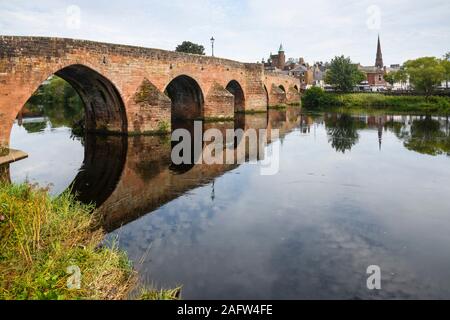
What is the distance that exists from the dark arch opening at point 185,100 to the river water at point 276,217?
47.9ft

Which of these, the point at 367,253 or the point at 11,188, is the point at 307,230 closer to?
the point at 367,253

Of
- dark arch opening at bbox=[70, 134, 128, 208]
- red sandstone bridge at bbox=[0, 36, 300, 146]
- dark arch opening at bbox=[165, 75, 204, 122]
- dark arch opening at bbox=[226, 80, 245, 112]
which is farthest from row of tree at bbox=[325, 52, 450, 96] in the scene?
dark arch opening at bbox=[70, 134, 128, 208]

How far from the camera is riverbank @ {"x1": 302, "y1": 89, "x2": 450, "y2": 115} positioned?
2098 inches

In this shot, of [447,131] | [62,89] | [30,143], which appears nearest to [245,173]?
[30,143]

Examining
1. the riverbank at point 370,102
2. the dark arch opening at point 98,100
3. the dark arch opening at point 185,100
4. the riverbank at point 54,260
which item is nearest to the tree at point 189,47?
the riverbank at point 370,102

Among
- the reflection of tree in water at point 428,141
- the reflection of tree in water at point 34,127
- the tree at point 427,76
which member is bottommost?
the reflection of tree in water at point 428,141

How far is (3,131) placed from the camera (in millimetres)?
14875

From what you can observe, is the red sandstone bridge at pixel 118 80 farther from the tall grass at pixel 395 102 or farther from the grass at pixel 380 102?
the tall grass at pixel 395 102

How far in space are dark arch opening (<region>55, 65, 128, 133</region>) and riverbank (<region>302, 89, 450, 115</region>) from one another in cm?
3799

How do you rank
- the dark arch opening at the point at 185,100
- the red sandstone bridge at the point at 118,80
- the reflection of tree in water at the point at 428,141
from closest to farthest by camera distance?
the red sandstone bridge at the point at 118,80, the reflection of tree in water at the point at 428,141, the dark arch opening at the point at 185,100

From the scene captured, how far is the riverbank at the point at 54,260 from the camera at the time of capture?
5.10m

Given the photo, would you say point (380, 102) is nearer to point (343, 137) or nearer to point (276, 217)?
point (343, 137)

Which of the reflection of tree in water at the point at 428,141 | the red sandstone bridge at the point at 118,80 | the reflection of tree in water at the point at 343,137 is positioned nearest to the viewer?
the red sandstone bridge at the point at 118,80

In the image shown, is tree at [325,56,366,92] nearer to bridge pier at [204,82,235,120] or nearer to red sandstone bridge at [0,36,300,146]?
red sandstone bridge at [0,36,300,146]
